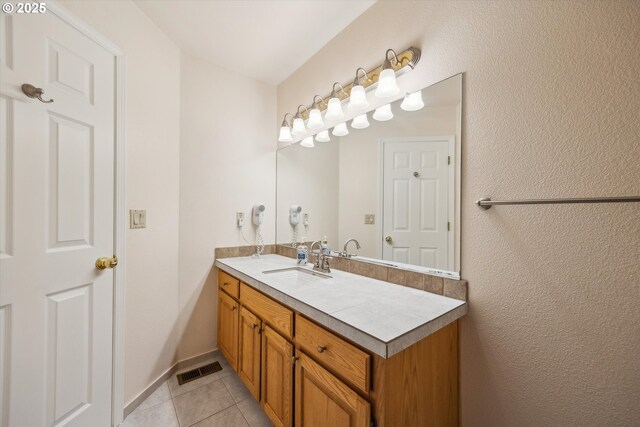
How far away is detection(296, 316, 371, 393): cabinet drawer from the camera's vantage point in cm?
82

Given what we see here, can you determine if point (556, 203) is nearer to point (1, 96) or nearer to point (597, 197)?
point (597, 197)

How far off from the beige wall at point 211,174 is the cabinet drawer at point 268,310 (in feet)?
1.91

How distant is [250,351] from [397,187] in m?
1.31

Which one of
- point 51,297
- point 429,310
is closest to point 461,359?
point 429,310

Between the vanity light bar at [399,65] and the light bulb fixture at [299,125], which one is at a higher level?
the vanity light bar at [399,65]

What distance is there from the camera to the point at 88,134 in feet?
4.04

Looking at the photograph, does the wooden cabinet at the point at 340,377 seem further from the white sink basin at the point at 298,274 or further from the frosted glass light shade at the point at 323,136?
the frosted glass light shade at the point at 323,136

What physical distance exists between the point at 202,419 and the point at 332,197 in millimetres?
1572

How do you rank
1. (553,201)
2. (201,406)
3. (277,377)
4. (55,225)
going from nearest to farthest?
1. (553,201)
2. (55,225)
3. (277,377)
4. (201,406)

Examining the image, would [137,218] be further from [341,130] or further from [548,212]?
[548,212]

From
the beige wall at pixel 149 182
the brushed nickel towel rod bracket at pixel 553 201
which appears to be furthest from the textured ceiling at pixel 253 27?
the brushed nickel towel rod bracket at pixel 553 201

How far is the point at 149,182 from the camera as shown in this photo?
1.61 metres

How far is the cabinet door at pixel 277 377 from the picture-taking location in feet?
3.76

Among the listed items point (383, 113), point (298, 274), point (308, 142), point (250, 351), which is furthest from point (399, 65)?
point (250, 351)
